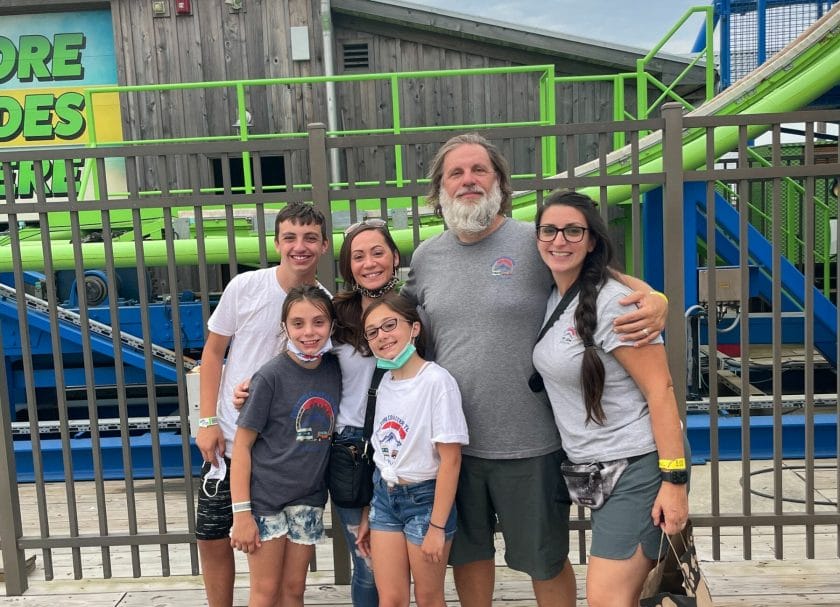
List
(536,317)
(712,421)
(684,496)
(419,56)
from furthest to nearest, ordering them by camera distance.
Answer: (419,56) < (712,421) < (536,317) < (684,496)

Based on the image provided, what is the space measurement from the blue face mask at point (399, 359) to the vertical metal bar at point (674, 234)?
54.5 inches

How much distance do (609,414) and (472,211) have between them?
82 centimetres

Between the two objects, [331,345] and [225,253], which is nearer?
[331,345]

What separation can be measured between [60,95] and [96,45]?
934 mm

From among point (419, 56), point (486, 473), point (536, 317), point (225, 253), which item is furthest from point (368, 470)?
point (419, 56)

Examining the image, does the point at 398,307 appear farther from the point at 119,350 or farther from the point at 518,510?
the point at 119,350

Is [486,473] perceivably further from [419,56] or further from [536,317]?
[419,56]

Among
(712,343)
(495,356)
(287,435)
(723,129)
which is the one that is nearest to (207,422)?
(287,435)

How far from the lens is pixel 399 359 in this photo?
2.47m

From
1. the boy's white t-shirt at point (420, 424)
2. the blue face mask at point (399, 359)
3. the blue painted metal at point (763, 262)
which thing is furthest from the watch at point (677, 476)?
the blue painted metal at point (763, 262)

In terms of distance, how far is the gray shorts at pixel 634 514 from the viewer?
2.31 m

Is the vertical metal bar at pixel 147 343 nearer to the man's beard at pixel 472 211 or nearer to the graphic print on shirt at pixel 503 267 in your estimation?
the man's beard at pixel 472 211

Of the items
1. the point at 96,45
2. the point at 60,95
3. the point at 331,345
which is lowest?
the point at 331,345

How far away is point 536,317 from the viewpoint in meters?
2.52
